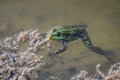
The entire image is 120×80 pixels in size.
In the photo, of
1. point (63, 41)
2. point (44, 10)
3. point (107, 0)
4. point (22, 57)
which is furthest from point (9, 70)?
point (107, 0)

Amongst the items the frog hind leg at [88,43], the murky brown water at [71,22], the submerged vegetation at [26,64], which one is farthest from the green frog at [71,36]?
the submerged vegetation at [26,64]

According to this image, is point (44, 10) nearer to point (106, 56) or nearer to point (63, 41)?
point (63, 41)

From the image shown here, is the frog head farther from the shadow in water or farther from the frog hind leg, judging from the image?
the shadow in water

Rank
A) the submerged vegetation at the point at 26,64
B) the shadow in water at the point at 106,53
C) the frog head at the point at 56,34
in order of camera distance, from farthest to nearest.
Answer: the shadow in water at the point at 106,53
the frog head at the point at 56,34
the submerged vegetation at the point at 26,64

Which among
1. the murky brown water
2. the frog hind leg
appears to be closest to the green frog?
the frog hind leg

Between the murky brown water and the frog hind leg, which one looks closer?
the murky brown water

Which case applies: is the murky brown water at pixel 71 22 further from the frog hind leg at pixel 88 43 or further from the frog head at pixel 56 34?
the frog head at pixel 56 34

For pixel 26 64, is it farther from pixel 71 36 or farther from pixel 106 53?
pixel 106 53
